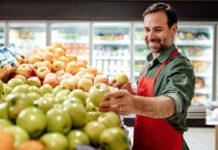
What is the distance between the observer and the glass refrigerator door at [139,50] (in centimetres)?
509

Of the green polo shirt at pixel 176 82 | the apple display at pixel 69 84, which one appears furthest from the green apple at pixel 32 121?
the apple display at pixel 69 84

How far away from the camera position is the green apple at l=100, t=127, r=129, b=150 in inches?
32.0

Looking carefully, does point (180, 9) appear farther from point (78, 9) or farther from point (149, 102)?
point (149, 102)

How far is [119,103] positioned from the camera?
3.35ft

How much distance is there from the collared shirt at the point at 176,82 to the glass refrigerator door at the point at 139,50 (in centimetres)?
338

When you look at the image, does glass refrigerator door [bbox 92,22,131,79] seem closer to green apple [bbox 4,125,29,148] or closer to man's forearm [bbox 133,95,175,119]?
man's forearm [bbox 133,95,175,119]

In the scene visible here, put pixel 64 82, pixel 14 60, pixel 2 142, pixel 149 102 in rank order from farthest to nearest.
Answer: pixel 14 60 < pixel 64 82 < pixel 149 102 < pixel 2 142

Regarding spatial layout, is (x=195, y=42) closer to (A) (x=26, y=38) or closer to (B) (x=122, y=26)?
(B) (x=122, y=26)

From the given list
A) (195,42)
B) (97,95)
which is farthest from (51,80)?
(195,42)

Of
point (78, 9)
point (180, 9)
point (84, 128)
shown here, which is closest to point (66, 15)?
point (78, 9)

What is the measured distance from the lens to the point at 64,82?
1.78 m

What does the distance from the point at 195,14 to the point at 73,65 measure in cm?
371

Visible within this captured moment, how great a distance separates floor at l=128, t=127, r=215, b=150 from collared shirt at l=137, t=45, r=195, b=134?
2.32 metres

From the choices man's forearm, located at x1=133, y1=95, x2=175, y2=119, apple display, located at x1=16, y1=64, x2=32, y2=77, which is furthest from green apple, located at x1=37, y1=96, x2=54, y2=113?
apple display, located at x1=16, y1=64, x2=32, y2=77
